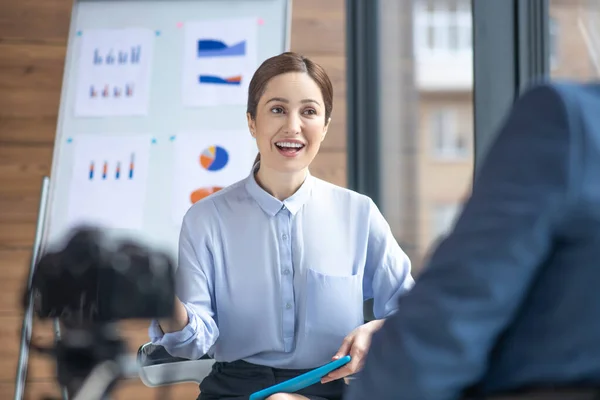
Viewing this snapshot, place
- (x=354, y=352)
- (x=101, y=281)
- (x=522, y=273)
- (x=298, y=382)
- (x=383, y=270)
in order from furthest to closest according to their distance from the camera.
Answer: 1. (x=383, y=270)
2. (x=354, y=352)
3. (x=298, y=382)
4. (x=101, y=281)
5. (x=522, y=273)

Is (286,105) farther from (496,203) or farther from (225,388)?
(496,203)

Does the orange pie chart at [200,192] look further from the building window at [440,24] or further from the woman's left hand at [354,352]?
the woman's left hand at [354,352]

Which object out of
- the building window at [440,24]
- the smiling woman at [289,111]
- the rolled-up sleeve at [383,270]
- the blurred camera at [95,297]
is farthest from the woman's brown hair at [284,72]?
the blurred camera at [95,297]

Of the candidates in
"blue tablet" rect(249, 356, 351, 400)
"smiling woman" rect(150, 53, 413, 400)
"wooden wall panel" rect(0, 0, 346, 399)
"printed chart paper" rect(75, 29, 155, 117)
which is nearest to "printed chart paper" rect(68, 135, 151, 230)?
"printed chart paper" rect(75, 29, 155, 117)

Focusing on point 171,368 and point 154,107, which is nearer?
point 171,368

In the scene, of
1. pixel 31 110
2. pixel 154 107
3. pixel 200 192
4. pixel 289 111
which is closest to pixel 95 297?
pixel 289 111

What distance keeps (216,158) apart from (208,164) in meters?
0.04

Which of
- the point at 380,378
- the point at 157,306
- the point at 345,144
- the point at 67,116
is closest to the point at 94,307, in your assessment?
the point at 157,306

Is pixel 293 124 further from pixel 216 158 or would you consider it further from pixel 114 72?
pixel 114 72

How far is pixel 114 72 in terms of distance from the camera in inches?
120

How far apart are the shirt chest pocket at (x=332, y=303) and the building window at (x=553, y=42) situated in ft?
2.28

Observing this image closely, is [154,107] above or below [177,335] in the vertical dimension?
above

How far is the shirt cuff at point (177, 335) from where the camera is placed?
1.48 meters

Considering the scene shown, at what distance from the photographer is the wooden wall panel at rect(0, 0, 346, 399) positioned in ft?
11.6
